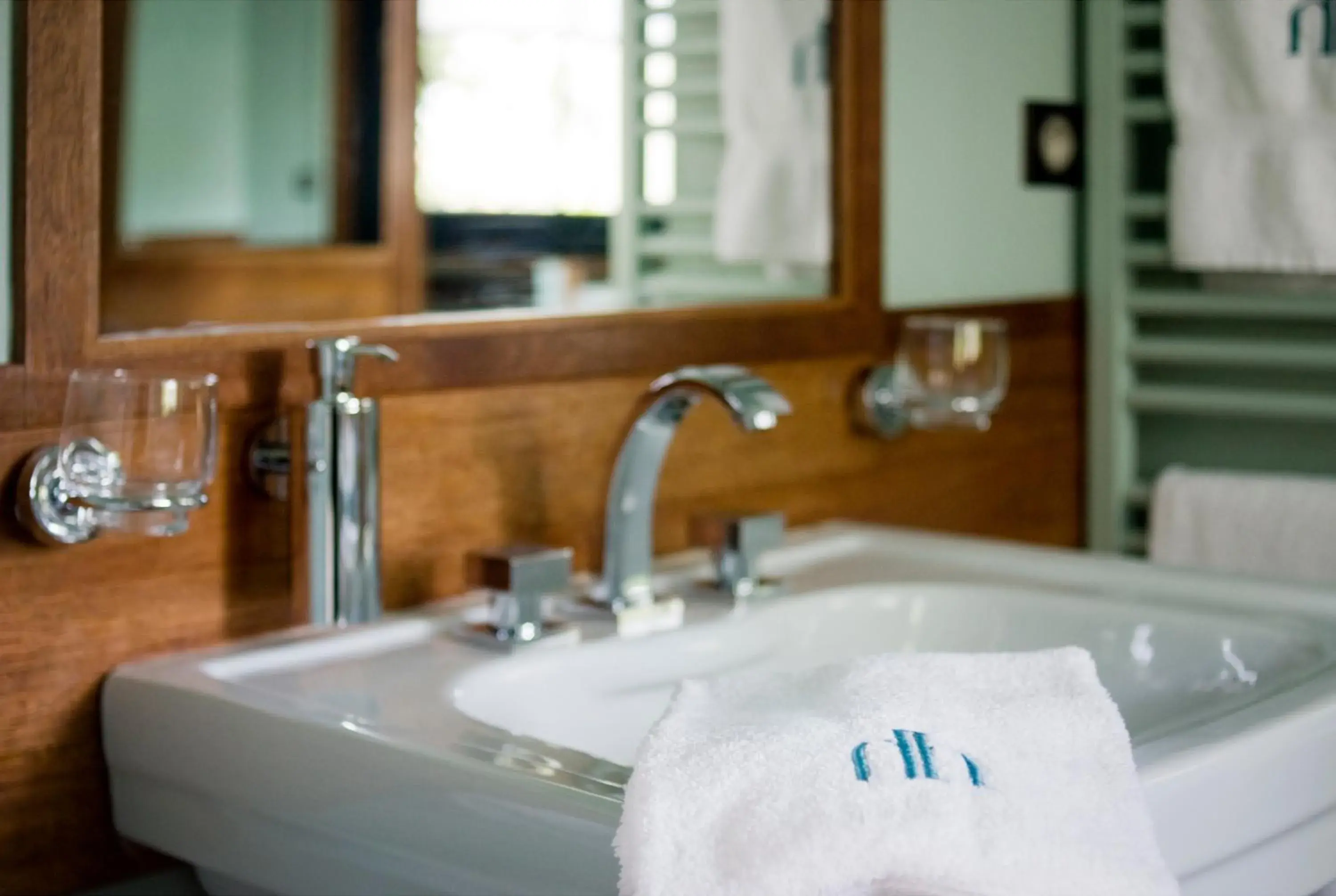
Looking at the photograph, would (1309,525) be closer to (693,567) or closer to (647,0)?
(693,567)

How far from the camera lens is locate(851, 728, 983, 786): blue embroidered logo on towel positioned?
70cm

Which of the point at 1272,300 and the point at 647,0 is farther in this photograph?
the point at 1272,300

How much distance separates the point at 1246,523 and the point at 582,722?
78 cm

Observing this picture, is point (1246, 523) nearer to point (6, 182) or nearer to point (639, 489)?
point (639, 489)

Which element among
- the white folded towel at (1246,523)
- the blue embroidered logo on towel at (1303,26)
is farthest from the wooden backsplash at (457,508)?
the blue embroidered logo on towel at (1303,26)

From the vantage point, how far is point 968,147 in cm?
159

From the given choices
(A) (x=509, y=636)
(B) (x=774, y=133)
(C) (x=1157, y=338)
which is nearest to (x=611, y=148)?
(B) (x=774, y=133)

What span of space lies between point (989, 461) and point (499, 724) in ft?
2.62

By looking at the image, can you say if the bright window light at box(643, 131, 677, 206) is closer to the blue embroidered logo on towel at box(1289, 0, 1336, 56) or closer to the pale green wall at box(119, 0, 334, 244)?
the pale green wall at box(119, 0, 334, 244)

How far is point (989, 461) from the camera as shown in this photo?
5.44 ft

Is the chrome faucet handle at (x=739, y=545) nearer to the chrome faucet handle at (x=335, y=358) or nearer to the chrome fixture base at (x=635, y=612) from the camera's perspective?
A: the chrome fixture base at (x=635, y=612)

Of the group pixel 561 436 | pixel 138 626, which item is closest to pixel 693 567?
pixel 561 436

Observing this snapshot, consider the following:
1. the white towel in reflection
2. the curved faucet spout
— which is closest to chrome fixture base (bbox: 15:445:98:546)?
the curved faucet spout

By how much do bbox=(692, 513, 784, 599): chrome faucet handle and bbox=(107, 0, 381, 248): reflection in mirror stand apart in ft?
1.10
